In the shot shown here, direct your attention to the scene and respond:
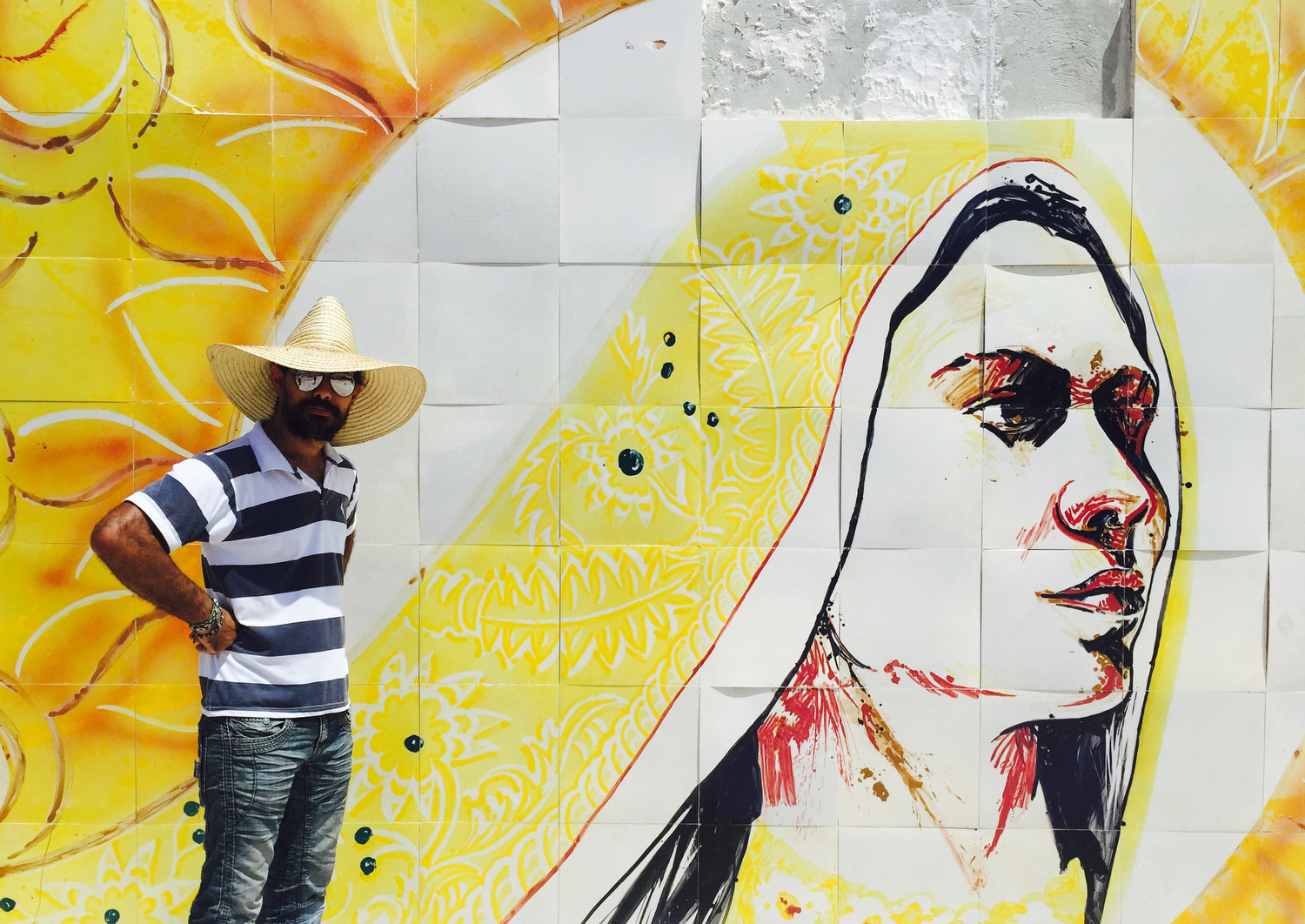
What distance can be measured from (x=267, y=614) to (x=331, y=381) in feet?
2.10

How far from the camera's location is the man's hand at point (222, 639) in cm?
225

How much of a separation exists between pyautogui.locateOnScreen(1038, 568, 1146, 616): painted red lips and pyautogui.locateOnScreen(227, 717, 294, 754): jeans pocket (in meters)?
2.48

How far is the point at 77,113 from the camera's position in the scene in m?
3.03

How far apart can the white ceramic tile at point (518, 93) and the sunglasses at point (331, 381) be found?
1.13 m

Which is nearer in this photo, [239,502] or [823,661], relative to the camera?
[239,502]

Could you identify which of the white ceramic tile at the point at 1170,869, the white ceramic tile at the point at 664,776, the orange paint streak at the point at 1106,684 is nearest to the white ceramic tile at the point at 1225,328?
the orange paint streak at the point at 1106,684

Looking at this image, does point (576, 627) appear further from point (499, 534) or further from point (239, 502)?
point (239, 502)

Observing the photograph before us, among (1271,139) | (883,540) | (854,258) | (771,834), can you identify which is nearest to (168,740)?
(771,834)

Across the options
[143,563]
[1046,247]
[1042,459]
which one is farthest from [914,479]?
[143,563]

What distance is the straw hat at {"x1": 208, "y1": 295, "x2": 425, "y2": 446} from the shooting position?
243 cm

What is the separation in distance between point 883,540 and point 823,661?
47 centimetres

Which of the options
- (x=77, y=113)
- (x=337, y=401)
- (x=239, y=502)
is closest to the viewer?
(x=239, y=502)

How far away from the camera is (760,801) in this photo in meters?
3.10

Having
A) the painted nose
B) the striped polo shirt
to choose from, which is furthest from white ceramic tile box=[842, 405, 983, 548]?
the striped polo shirt
